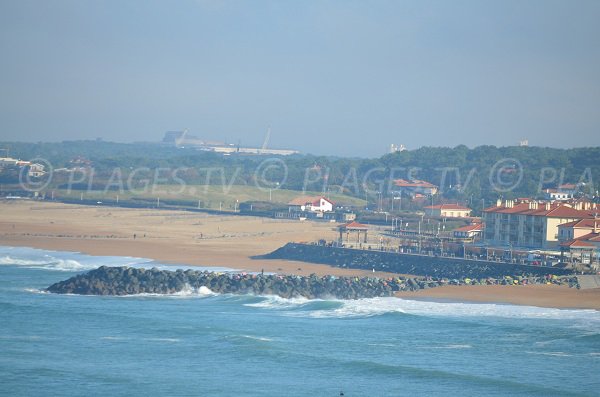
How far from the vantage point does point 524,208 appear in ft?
137

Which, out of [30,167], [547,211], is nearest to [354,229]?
[547,211]

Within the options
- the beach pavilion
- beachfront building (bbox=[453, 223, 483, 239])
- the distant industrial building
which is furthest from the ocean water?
the distant industrial building

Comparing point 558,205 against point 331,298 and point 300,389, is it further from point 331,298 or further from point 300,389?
point 300,389

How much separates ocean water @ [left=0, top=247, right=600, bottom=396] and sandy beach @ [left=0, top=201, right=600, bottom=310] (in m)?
2.01

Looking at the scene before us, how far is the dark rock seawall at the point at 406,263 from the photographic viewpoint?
109 ft

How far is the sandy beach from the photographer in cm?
3011

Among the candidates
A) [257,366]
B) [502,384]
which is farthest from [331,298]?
[502,384]

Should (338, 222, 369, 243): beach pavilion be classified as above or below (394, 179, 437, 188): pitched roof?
below

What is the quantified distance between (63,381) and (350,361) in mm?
6080

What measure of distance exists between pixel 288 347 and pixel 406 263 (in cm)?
1441

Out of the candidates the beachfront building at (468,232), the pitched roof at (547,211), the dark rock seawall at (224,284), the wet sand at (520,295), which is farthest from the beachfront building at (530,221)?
the dark rock seawall at (224,284)

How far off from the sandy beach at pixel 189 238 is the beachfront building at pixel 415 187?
2130 cm

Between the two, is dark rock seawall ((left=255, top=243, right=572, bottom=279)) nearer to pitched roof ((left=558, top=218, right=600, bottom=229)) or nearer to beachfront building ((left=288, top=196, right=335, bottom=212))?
pitched roof ((left=558, top=218, right=600, bottom=229))

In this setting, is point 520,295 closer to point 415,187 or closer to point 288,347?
point 288,347
